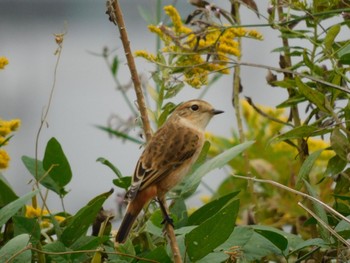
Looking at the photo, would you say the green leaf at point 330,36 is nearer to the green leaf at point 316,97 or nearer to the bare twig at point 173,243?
the green leaf at point 316,97

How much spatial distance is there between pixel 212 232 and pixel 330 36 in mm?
704

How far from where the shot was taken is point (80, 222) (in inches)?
90.2

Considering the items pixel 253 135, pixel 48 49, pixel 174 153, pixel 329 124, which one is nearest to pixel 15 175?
pixel 48 49

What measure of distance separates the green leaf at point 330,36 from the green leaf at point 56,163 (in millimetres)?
728

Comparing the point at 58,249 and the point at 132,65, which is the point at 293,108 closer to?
the point at 132,65

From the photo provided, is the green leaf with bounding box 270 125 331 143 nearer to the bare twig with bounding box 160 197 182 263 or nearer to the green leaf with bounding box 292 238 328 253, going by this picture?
the green leaf with bounding box 292 238 328 253

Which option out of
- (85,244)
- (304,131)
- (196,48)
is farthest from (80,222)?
(196,48)

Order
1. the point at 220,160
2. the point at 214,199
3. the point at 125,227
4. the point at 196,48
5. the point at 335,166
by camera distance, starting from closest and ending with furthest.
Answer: the point at 220,160 < the point at 125,227 < the point at 335,166 < the point at 214,199 < the point at 196,48

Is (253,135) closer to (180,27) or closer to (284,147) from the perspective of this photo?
(284,147)

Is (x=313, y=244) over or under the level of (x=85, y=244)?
under

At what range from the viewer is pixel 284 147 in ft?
12.3

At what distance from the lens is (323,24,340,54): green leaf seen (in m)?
2.55

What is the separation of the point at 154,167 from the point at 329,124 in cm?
64

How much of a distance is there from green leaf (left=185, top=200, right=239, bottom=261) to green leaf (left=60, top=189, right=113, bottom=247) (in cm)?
24
